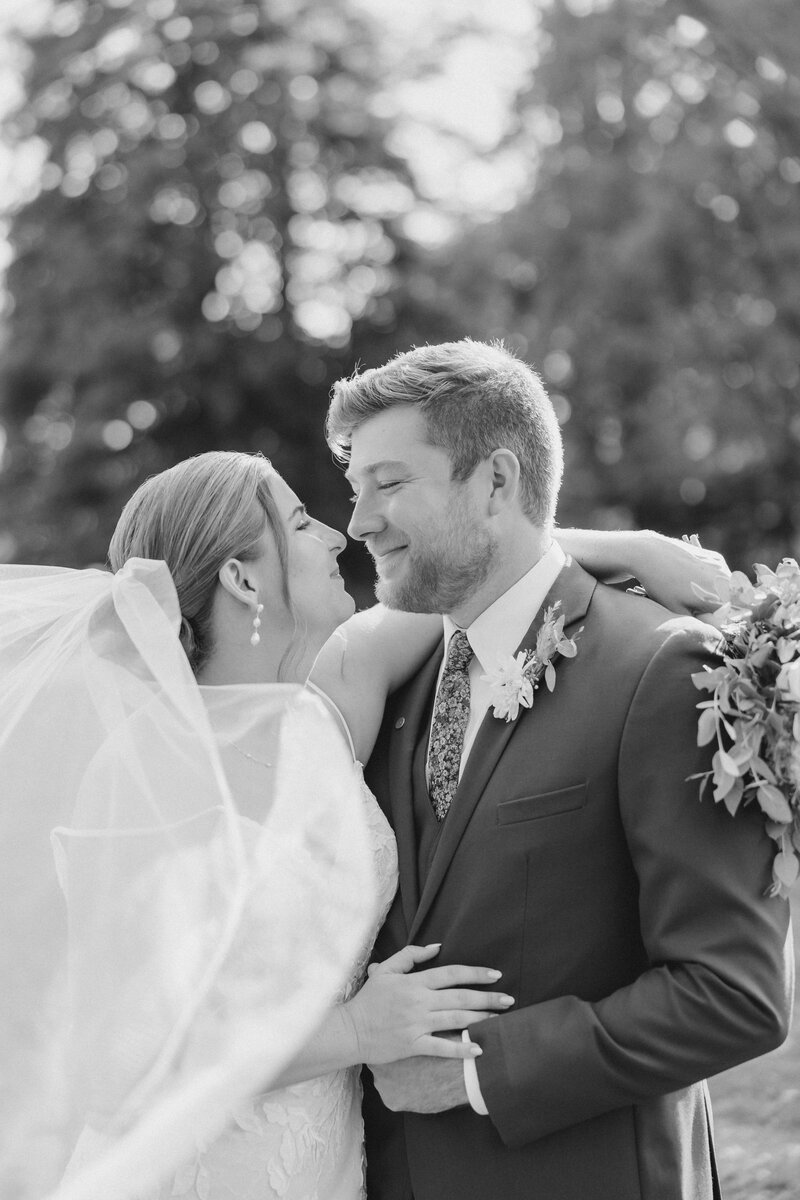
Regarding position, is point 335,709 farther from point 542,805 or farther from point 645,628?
point 645,628

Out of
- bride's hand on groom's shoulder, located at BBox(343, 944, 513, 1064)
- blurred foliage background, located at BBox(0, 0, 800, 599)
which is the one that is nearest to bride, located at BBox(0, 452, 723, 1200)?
bride's hand on groom's shoulder, located at BBox(343, 944, 513, 1064)

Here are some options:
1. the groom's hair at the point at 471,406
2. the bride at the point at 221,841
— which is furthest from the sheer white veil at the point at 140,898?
the groom's hair at the point at 471,406

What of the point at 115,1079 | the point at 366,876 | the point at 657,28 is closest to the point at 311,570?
the point at 366,876

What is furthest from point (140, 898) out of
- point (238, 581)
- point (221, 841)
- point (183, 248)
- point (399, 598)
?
point (183, 248)

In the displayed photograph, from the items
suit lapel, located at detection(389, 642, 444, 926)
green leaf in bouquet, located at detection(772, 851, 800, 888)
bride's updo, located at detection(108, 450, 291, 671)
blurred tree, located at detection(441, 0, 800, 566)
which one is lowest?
blurred tree, located at detection(441, 0, 800, 566)

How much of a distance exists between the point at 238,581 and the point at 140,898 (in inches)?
32.5

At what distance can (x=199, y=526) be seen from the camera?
10.4 ft

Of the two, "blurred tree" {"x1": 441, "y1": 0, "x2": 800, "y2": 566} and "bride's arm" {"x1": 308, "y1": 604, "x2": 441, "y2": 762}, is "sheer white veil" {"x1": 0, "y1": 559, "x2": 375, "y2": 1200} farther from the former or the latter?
"blurred tree" {"x1": 441, "y1": 0, "x2": 800, "y2": 566}

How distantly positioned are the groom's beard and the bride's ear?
34cm

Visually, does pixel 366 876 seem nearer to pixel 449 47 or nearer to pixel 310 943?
pixel 310 943

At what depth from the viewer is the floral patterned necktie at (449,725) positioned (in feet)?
10.1

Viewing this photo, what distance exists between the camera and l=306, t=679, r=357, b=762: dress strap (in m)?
3.30

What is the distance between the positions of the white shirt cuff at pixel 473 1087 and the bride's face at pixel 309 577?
1052mm

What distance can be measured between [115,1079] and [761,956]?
1317mm
